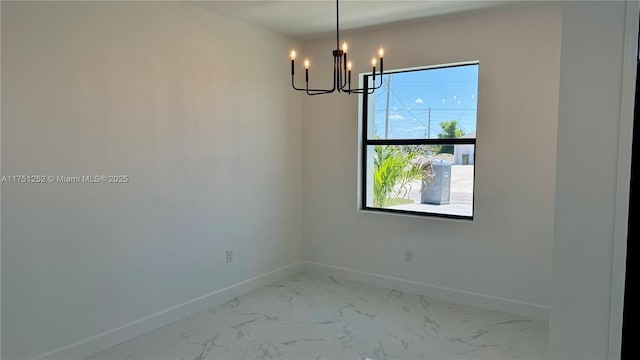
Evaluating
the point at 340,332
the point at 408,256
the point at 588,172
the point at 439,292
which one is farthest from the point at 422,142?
the point at 588,172

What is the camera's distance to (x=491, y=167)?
12.1ft

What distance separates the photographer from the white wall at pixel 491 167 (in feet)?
11.3

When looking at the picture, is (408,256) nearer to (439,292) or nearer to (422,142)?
(439,292)

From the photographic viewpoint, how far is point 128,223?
3.13 meters

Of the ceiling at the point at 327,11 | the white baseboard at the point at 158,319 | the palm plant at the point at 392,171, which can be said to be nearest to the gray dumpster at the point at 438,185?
the palm plant at the point at 392,171

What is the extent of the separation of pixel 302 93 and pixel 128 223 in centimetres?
240

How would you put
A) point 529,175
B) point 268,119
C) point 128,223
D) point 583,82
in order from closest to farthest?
1. point 583,82
2. point 128,223
3. point 529,175
4. point 268,119

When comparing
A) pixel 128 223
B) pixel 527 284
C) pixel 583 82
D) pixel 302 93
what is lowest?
pixel 527 284

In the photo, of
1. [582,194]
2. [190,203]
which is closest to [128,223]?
[190,203]

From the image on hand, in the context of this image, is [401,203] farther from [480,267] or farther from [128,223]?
[128,223]

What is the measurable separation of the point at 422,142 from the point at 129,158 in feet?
8.47

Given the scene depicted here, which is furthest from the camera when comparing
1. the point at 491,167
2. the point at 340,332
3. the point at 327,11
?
the point at 491,167

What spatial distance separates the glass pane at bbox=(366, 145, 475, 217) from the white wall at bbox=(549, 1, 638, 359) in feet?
8.05

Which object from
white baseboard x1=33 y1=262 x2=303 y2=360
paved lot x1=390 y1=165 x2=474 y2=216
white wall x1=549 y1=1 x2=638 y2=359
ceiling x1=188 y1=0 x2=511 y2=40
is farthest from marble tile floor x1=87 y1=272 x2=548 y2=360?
ceiling x1=188 y1=0 x2=511 y2=40
